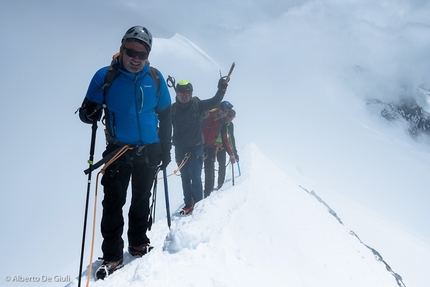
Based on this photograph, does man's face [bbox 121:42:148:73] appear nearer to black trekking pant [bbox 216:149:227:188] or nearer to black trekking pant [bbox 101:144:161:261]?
black trekking pant [bbox 101:144:161:261]

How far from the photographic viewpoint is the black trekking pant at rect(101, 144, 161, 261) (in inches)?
117

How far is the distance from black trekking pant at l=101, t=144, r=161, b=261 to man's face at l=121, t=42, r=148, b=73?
0.93 m

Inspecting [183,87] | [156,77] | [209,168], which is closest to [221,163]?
[209,168]

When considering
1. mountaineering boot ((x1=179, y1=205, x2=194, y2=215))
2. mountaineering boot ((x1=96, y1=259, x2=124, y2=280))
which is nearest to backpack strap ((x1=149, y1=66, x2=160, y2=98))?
mountaineering boot ((x1=96, y1=259, x2=124, y2=280))

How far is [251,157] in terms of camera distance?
1082 cm

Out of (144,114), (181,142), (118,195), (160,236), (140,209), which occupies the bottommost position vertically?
(160,236)

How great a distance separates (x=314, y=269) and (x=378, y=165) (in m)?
61.1

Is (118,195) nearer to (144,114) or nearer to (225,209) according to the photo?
(144,114)

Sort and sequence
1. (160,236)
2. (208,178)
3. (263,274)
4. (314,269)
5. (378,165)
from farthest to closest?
(378,165)
(208,178)
(314,269)
(160,236)
(263,274)

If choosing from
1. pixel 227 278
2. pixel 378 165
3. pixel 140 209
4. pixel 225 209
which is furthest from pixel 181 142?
pixel 378 165

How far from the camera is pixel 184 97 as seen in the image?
5020mm

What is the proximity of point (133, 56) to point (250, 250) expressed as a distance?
2.84 meters

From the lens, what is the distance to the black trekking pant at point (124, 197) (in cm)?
297

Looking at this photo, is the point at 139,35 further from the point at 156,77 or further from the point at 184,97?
the point at 184,97
